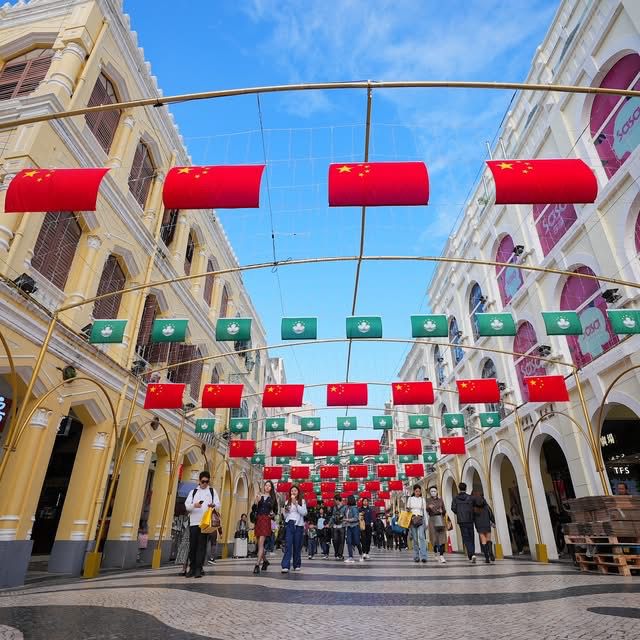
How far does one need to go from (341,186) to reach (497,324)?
817 centimetres

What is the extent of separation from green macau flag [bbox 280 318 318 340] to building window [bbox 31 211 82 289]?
5.89 meters

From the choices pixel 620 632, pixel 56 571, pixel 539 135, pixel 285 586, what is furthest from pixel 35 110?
pixel 539 135

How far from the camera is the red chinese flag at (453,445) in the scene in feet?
61.5

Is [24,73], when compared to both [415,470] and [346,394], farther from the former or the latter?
[415,470]

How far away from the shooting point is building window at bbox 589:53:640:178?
10.8m

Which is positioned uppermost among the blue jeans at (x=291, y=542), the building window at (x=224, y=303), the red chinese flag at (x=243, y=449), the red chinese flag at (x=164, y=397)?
the building window at (x=224, y=303)

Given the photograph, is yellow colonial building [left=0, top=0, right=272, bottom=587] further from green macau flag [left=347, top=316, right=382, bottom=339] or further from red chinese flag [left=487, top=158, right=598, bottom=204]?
red chinese flag [left=487, top=158, right=598, bottom=204]

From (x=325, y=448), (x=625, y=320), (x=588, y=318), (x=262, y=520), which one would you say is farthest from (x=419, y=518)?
(x=325, y=448)

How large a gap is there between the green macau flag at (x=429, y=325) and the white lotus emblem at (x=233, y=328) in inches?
204

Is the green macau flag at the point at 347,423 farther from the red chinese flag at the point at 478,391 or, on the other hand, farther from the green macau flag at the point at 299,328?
the green macau flag at the point at 299,328

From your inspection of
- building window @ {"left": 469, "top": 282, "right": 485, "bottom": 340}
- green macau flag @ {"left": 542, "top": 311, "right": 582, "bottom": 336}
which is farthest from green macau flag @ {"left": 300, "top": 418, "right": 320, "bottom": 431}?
green macau flag @ {"left": 542, "top": 311, "right": 582, "bottom": 336}

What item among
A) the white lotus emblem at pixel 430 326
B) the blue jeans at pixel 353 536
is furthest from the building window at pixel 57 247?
the blue jeans at pixel 353 536

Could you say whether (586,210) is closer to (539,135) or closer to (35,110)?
(539,135)

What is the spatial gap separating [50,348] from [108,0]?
35.0 ft
